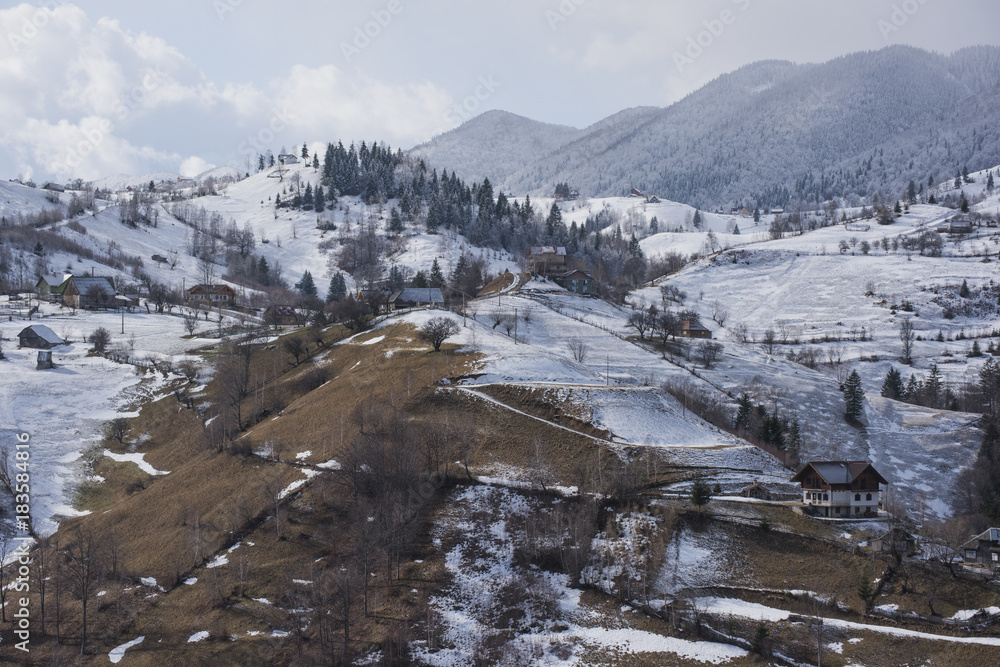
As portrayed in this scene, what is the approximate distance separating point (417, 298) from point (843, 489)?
65964 millimetres

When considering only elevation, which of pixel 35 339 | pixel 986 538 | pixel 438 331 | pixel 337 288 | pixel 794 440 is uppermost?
pixel 337 288

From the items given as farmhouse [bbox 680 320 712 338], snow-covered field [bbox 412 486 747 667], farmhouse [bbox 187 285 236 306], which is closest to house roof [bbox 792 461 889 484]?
snow-covered field [bbox 412 486 747 667]

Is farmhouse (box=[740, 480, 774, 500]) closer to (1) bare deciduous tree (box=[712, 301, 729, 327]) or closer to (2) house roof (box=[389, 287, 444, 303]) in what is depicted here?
(2) house roof (box=[389, 287, 444, 303])

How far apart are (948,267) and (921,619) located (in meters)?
136

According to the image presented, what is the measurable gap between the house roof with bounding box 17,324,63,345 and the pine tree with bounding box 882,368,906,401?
110 meters

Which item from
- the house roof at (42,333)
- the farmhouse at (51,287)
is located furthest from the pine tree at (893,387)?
the farmhouse at (51,287)

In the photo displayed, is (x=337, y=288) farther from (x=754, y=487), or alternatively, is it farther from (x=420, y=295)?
(x=754, y=487)

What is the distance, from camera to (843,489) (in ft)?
156

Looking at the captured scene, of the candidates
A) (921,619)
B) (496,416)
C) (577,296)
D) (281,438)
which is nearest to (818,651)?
(921,619)

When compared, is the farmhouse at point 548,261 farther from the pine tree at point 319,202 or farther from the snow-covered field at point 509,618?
the snow-covered field at point 509,618

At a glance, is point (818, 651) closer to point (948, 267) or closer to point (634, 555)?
point (634, 555)

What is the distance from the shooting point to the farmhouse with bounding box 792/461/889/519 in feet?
156

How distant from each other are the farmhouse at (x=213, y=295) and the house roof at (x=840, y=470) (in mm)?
106491

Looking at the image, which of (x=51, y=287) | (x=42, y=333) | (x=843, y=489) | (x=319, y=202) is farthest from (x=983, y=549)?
(x=319, y=202)
